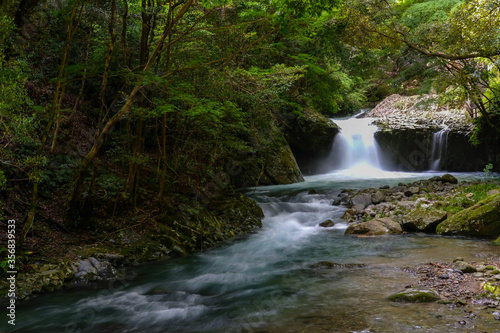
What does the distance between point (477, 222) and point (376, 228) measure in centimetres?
213

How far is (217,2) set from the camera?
540 centimetres

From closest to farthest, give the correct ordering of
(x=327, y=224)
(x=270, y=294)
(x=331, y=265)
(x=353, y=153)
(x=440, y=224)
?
(x=270, y=294), (x=331, y=265), (x=440, y=224), (x=327, y=224), (x=353, y=153)

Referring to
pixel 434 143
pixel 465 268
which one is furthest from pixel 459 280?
pixel 434 143

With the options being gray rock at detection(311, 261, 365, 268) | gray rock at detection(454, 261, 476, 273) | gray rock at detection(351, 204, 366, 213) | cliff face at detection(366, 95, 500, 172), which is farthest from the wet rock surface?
cliff face at detection(366, 95, 500, 172)

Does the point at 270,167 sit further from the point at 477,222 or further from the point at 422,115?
the point at 422,115

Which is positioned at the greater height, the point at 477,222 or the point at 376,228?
the point at 477,222

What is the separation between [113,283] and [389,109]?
23.5 metres

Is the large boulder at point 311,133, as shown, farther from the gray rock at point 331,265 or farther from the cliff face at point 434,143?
the gray rock at point 331,265

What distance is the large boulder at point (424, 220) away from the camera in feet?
27.3

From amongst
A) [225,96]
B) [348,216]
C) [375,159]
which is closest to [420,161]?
[375,159]

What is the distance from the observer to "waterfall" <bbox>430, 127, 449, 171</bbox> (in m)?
18.6

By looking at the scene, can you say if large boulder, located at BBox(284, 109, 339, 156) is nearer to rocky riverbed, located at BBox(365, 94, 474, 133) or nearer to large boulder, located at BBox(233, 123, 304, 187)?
large boulder, located at BBox(233, 123, 304, 187)

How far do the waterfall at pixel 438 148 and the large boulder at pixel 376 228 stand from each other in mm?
12214

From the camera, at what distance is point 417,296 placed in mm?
4098
